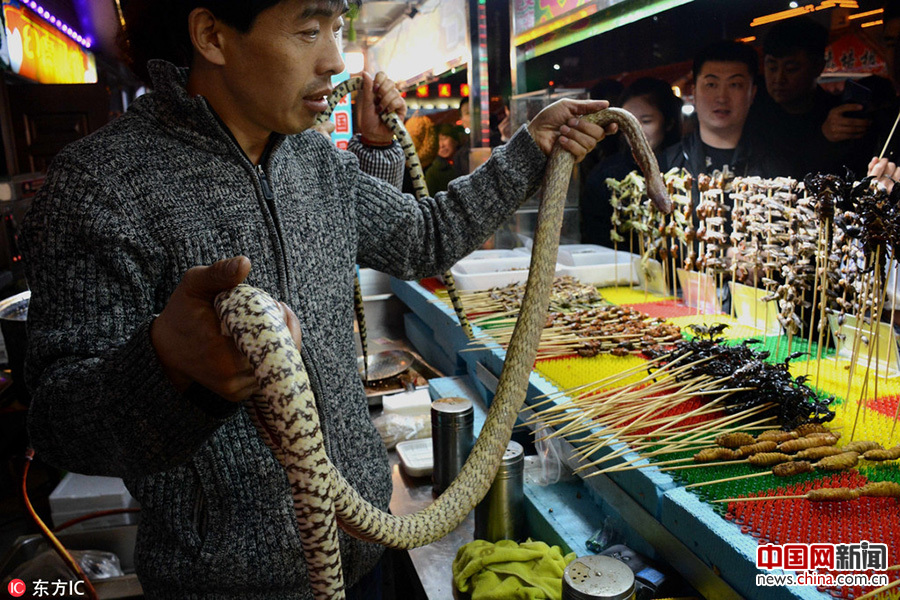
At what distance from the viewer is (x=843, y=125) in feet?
8.54

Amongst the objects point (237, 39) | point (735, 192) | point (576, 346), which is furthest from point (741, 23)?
point (237, 39)

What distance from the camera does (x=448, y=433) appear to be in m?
2.31

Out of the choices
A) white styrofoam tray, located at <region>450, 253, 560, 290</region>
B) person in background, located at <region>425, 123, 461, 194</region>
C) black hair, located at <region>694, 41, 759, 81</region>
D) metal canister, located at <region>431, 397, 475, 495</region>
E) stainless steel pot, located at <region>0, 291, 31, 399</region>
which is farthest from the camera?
person in background, located at <region>425, 123, 461, 194</region>

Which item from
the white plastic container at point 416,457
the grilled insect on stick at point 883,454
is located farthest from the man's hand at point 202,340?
the white plastic container at point 416,457

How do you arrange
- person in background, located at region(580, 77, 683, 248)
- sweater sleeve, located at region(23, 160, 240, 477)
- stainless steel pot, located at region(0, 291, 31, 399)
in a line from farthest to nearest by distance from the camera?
person in background, located at region(580, 77, 683, 248), stainless steel pot, located at region(0, 291, 31, 399), sweater sleeve, located at region(23, 160, 240, 477)

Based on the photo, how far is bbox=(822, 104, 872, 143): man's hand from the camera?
99.2 inches

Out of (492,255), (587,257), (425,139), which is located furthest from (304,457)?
(425,139)

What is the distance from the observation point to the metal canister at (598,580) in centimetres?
133

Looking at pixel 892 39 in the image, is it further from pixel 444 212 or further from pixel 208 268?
pixel 208 268

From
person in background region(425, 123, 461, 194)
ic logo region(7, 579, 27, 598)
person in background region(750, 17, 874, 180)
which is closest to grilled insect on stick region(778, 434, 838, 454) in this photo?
person in background region(750, 17, 874, 180)

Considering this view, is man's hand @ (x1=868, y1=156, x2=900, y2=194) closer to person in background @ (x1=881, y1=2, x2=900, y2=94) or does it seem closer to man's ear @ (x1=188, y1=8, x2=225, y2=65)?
person in background @ (x1=881, y1=2, x2=900, y2=94)

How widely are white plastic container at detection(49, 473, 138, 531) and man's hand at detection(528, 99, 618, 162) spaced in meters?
2.45

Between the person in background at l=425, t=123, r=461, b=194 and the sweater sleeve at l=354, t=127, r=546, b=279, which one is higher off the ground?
the person in background at l=425, t=123, r=461, b=194

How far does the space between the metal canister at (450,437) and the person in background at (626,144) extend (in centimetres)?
234
